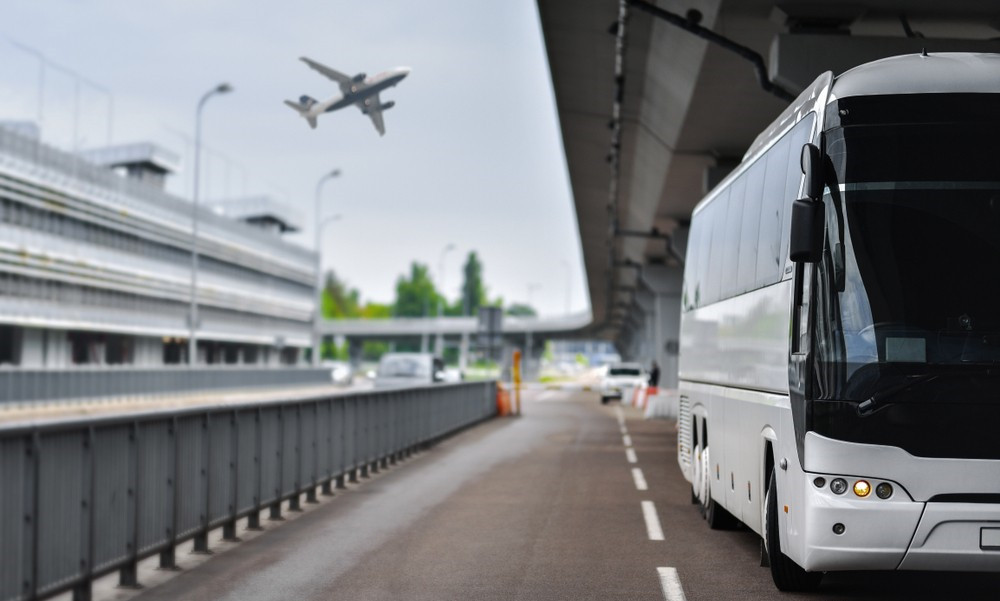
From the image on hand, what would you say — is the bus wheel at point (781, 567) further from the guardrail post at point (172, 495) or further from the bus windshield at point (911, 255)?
the guardrail post at point (172, 495)

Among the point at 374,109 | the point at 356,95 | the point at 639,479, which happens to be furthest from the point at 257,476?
the point at 639,479

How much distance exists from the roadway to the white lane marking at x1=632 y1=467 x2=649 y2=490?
2cm

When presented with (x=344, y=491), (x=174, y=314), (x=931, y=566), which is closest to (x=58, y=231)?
(x=174, y=314)

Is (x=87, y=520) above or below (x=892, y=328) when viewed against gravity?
below

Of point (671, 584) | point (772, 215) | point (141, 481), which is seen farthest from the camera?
point (772, 215)

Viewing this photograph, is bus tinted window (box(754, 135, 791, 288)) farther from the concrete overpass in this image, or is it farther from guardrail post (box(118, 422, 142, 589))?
the concrete overpass

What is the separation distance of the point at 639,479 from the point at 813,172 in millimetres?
10268

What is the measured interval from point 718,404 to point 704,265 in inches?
Result: 86.4

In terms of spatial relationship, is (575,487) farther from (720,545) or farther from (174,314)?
(174,314)

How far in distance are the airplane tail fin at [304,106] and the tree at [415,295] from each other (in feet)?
533

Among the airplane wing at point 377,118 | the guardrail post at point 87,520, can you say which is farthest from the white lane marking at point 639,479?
the guardrail post at point 87,520

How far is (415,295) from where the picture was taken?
608ft

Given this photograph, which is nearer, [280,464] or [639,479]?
[280,464]

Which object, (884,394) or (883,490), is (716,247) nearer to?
(884,394)
